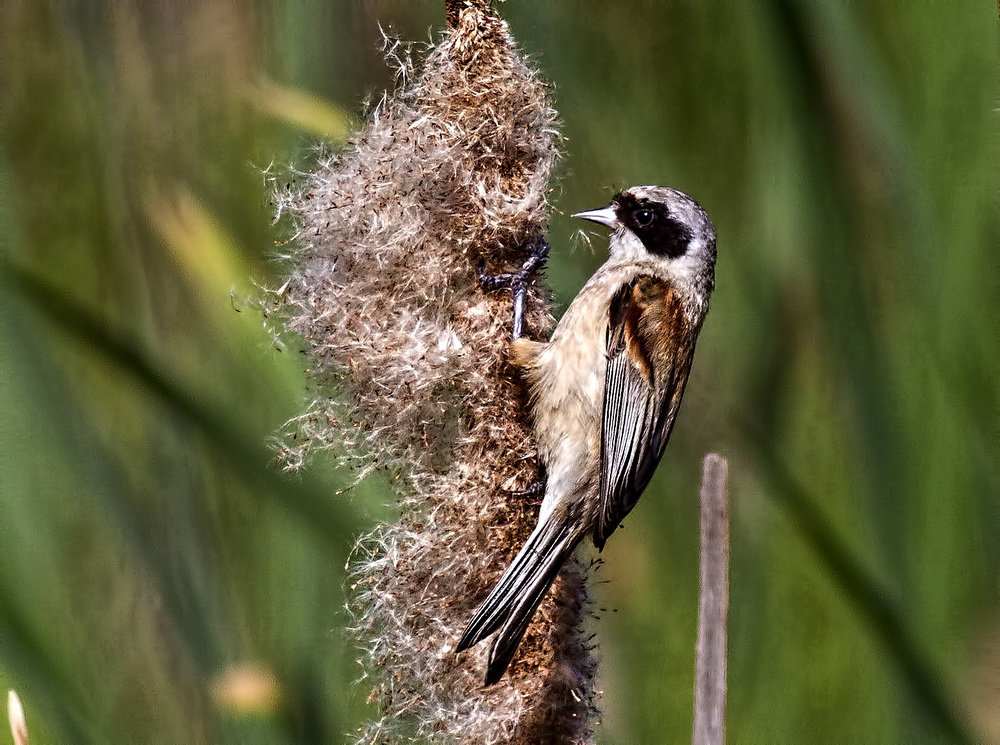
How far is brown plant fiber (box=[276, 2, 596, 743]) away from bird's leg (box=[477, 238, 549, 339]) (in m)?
0.01

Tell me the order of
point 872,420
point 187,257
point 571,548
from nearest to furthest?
point 571,548 → point 187,257 → point 872,420

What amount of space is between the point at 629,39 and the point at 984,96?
0.72m

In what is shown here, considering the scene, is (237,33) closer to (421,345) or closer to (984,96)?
(421,345)

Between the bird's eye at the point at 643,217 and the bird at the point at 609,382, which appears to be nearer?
the bird at the point at 609,382

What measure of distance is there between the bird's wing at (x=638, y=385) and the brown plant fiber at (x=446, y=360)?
0.14 meters

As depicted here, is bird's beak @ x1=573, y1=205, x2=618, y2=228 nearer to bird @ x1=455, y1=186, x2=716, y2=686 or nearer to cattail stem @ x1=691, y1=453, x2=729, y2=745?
bird @ x1=455, y1=186, x2=716, y2=686

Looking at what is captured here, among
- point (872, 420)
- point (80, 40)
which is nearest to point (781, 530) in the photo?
point (872, 420)

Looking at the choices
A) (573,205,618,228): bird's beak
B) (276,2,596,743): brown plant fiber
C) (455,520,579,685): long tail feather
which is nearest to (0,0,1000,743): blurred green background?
(573,205,618,228): bird's beak

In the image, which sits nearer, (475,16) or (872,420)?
(475,16)

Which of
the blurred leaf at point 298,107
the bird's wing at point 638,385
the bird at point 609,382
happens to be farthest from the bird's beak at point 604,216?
the blurred leaf at point 298,107

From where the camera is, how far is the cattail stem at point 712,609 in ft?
3.10

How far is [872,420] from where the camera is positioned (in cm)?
187

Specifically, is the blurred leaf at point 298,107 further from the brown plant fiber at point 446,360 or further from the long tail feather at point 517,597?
the long tail feather at point 517,597

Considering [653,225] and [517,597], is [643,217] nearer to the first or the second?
[653,225]
